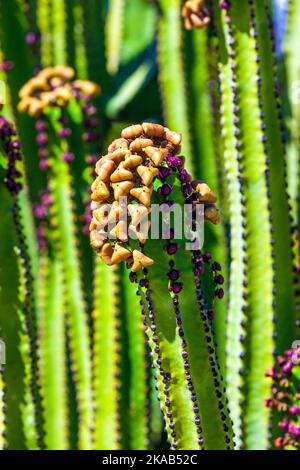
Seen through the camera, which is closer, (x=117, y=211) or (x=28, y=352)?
(x=117, y=211)

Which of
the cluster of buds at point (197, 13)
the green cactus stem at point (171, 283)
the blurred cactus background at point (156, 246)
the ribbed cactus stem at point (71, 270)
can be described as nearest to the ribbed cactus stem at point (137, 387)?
the blurred cactus background at point (156, 246)

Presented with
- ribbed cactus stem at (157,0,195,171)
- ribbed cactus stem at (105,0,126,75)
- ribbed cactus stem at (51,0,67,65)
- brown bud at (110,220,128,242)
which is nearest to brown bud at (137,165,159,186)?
brown bud at (110,220,128,242)

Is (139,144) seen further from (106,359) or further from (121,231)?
(106,359)

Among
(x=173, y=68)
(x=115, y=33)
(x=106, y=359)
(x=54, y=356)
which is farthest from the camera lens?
(x=115, y=33)

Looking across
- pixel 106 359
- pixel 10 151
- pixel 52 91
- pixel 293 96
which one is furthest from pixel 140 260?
pixel 293 96

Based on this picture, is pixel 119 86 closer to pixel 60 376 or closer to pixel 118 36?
pixel 118 36

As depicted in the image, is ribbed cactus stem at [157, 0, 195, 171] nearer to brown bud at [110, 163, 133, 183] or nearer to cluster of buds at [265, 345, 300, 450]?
cluster of buds at [265, 345, 300, 450]
